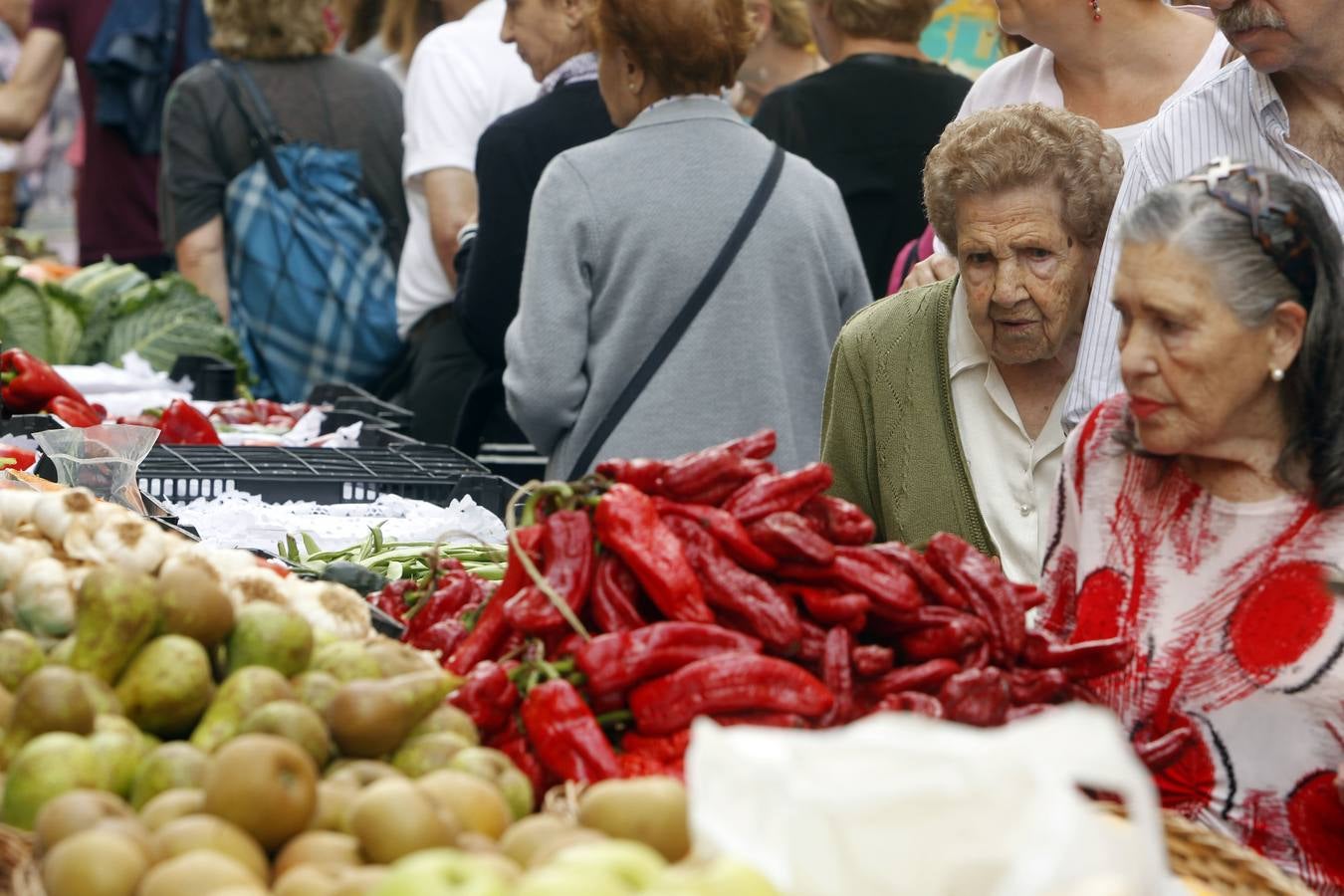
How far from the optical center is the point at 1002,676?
2.67m

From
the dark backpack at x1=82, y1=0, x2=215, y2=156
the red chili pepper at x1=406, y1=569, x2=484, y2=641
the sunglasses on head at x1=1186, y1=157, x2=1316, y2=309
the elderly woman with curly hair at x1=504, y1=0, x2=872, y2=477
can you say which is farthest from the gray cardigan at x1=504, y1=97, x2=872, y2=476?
the dark backpack at x1=82, y1=0, x2=215, y2=156

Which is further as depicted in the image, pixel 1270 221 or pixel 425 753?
pixel 1270 221

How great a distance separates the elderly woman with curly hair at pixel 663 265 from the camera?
15.5ft

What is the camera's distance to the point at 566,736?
2.52 m

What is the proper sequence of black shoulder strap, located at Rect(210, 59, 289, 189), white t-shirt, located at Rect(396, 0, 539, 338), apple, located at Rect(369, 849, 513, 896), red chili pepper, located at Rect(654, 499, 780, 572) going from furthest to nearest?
black shoulder strap, located at Rect(210, 59, 289, 189) < white t-shirt, located at Rect(396, 0, 539, 338) < red chili pepper, located at Rect(654, 499, 780, 572) < apple, located at Rect(369, 849, 513, 896)

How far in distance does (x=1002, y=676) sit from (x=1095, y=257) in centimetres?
153

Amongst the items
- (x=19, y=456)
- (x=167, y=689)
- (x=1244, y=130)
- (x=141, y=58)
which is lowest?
(x=19, y=456)

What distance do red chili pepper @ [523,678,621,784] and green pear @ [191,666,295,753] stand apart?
348 mm

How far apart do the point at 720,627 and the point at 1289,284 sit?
106 centimetres

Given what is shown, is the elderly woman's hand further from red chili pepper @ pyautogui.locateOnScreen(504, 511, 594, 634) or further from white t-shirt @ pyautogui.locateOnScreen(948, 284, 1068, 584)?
red chili pepper @ pyautogui.locateOnScreen(504, 511, 594, 634)

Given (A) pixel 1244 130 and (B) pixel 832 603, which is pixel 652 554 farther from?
(A) pixel 1244 130

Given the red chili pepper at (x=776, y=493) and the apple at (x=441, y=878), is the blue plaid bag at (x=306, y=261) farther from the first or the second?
the apple at (x=441, y=878)

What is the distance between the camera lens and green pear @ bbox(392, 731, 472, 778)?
2.32 m

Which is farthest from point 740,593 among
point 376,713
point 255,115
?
point 255,115
